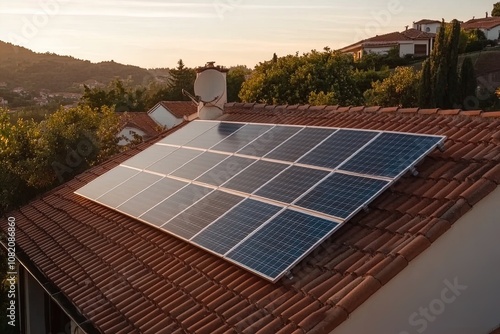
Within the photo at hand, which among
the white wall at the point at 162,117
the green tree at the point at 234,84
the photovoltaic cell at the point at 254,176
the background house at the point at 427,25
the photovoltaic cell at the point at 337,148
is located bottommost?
the white wall at the point at 162,117

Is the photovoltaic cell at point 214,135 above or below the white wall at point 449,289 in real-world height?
above

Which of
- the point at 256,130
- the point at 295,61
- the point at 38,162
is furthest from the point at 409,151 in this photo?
the point at 295,61

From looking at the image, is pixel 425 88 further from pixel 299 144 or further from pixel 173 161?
pixel 299 144

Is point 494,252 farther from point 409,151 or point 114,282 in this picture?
point 114,282

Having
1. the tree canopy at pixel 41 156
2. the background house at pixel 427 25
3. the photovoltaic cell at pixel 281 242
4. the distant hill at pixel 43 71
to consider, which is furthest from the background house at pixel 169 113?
the background house at pixel 427 25

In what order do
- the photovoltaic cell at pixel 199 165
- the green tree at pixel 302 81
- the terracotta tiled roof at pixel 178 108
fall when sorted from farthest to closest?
the terracotta tiled roof at pixel 178 108, the green tree at pixel 302 81, the photovoltaic cell at pixel 199 165

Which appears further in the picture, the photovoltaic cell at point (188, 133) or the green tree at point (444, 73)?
the green tree at point (444, 73)

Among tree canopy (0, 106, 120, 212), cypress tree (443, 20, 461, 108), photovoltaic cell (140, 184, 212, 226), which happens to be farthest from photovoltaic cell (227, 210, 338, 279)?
cypress tree (443, 20, 461, 108)

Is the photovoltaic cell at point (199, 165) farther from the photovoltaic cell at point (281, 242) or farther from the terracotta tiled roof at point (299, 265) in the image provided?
the photovoltaic cell at point (281, 242)
